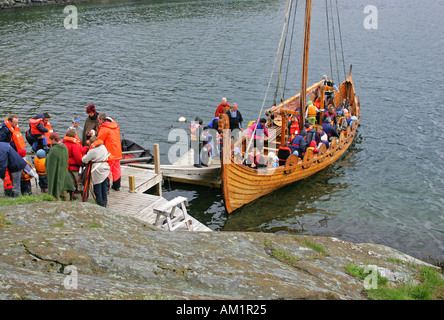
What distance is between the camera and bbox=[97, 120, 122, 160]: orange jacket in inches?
418

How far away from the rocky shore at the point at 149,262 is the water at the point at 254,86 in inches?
231

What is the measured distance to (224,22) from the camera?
49031mm

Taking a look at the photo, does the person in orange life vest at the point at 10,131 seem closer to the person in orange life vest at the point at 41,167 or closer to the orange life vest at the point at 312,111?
the person in orange life vest at the point at 41,167

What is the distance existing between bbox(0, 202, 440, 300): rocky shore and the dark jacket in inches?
88.5

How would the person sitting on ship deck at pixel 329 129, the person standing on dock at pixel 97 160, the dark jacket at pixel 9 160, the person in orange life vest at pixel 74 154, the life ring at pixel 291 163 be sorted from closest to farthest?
the dark jacket at pixel 9 160 → the person standing on dock at pixel 97 160 → the person in orange life vest at pixel 74 154 → the life ring at pixel 291 163 → the person sitting on ship deck at pixel 329 129

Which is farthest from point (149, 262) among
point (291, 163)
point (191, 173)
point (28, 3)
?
point (28, 3)

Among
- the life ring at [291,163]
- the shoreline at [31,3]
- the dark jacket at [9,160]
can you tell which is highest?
the shoreline at [31,3]

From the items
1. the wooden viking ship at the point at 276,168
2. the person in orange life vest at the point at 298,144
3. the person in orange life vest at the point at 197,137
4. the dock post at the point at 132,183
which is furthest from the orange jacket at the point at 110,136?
the person in orange life vest at the point at 298,144

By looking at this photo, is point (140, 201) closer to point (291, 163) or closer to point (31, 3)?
point (291, 163)

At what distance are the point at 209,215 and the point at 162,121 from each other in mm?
10220

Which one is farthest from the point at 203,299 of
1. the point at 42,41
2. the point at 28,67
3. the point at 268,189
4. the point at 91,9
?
the point at 91,9

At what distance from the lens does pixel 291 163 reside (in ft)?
49.9

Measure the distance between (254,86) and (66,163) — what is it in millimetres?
21244

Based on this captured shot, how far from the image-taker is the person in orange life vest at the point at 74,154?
10070 millimetres
